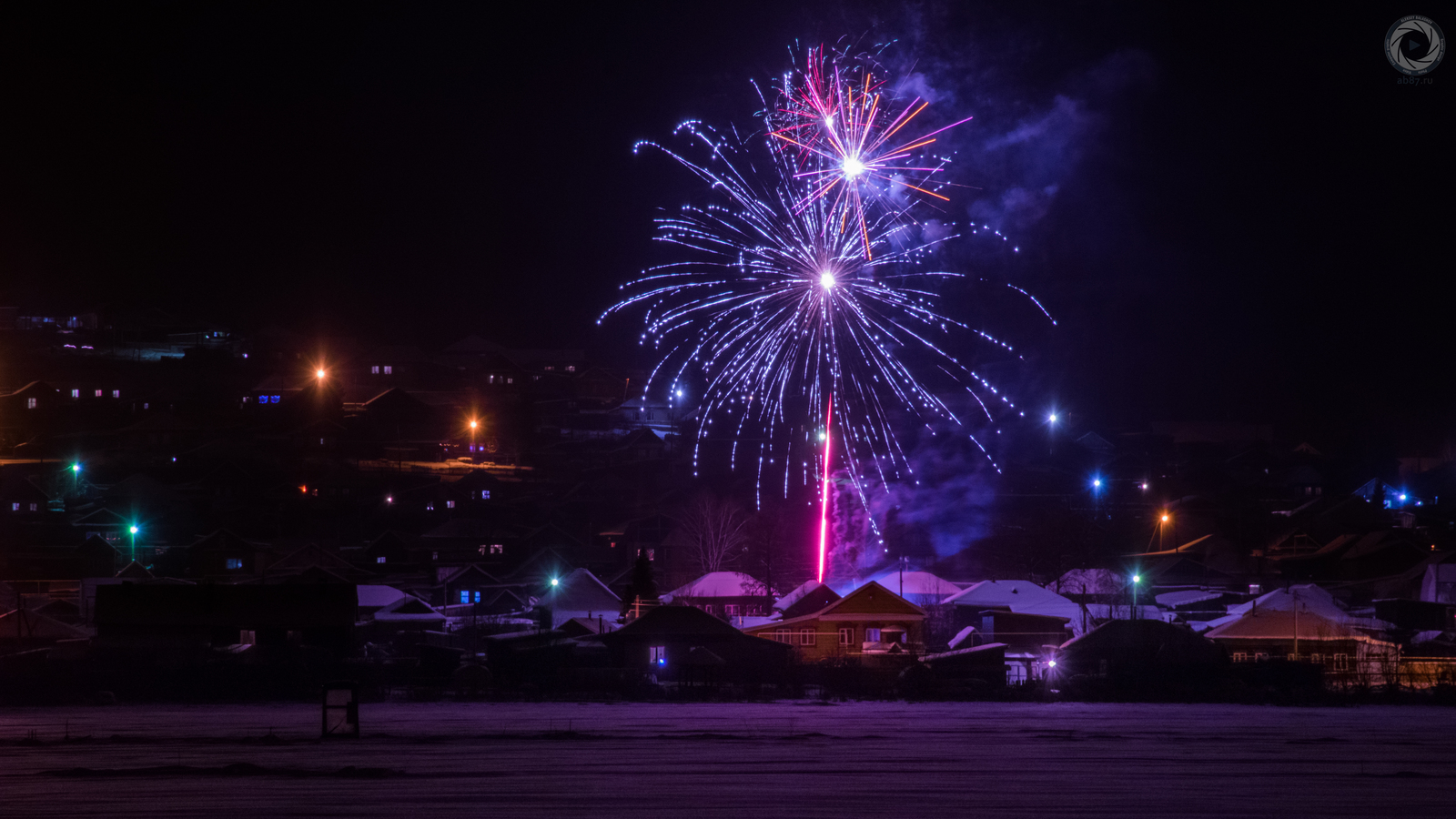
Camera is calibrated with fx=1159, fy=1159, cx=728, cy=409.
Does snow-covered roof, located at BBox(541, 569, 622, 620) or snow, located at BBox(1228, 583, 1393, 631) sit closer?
snow, located at BBox(1228, 583, 1393, 631)

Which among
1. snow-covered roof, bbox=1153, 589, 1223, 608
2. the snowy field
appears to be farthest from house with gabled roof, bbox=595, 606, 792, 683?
snow-covered roof, bbox=1153, 589, 1223, 608

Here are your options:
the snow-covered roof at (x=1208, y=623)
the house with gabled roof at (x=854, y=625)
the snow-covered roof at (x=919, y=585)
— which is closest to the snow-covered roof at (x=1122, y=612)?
the snow-covered roof at (x=1208, y=623)

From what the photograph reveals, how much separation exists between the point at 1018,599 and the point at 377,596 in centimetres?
1370

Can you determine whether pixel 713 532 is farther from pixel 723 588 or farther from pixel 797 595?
pixel 797 595

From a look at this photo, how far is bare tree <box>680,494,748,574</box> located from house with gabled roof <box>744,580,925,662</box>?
943 centimetres

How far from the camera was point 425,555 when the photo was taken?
31.7 m

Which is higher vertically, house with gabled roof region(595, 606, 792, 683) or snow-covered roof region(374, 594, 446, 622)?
snow-covered roof region(374, 594, 446, 622)

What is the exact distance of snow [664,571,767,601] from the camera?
86.5 ft

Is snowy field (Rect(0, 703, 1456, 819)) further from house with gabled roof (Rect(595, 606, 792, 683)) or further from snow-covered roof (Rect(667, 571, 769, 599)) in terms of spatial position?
snow-covered roof (Rect(667, 571, 769, 599))

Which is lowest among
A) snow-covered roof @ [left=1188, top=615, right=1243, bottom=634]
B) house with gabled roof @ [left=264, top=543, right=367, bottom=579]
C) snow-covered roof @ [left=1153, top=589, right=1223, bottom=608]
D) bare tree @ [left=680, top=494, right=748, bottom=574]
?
snow-covered roof @ [left=1188, top=615, right=1243, bottom=634]

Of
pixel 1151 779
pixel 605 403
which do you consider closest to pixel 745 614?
pixel 1151 779

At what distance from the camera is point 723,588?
87.5ft

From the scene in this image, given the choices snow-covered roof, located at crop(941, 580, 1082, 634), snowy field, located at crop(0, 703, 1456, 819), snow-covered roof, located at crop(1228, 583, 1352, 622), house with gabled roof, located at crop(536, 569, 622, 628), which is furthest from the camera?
house with gabled roof, located at crop(536, 569, 622, 628)

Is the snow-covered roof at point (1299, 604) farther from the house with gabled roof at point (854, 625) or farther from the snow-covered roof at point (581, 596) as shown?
the snow-covered roof at point (581, 596)
